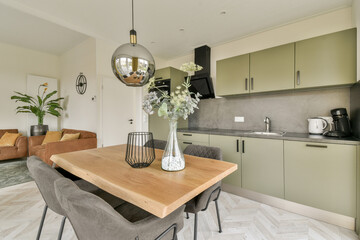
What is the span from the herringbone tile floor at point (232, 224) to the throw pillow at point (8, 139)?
2.22 meters

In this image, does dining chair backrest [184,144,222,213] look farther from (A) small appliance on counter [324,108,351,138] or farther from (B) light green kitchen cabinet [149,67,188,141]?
(B) light green kitchen cabinet [149,67,188,141]

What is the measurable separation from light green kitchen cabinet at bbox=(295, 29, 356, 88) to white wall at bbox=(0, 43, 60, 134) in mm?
6100

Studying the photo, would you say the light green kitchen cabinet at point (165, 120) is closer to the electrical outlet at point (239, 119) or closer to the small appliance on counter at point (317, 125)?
the electrical outlet at point (239, 119)

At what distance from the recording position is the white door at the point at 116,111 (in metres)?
3.47

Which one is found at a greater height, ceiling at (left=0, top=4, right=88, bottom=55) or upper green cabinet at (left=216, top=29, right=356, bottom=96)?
ceiling at (left=0, top=4, right=88, bottom=55)

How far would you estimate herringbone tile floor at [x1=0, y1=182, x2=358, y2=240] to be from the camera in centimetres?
154

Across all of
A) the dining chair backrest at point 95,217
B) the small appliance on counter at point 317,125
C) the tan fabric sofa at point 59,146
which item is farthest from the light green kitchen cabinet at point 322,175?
the tan fabric sofa at point 59,146

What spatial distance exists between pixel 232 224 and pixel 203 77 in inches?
89.3

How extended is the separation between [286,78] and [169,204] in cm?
224

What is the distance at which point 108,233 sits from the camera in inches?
26.2

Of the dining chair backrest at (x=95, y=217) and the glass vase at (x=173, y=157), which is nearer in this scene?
the dining chair backrest at (x=95, y=217)

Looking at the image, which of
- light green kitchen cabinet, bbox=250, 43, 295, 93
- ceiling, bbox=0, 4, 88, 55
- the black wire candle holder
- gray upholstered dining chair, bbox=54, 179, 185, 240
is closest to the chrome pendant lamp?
the black wire candle holder

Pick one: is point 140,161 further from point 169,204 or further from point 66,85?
point 66,85

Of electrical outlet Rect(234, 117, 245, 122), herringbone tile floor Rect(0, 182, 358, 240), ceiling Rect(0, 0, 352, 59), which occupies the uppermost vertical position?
ceiling Rect(0, 0, 352, 59)
